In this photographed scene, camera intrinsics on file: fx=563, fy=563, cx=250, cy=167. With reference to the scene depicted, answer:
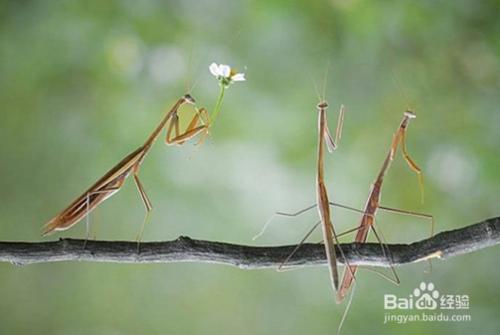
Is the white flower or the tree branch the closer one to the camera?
the tree branch

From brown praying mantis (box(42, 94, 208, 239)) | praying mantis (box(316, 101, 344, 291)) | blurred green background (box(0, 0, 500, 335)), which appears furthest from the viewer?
blurred green background (box(0, 0, 500, 335))

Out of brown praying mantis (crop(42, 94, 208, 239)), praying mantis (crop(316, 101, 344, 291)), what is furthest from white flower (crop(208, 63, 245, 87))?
praying mantis (crop(316, 101, 344, 291))

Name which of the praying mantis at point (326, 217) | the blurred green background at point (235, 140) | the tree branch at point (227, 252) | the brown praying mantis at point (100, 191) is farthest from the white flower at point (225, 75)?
the blurred green background at point (235, 140)

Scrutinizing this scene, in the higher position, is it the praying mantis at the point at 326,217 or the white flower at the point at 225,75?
the white flower at the point at 225,75

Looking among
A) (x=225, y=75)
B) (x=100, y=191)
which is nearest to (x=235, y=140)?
(x=225, y=75)

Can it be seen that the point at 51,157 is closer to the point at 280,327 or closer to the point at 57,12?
the point at 57,12

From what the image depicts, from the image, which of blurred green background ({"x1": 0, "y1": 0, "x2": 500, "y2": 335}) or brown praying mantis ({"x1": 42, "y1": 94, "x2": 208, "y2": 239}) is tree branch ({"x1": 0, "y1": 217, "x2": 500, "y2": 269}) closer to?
brown praying mantis ({"x1": 42, "y1": 94, "x2": 208, "y2": 239})

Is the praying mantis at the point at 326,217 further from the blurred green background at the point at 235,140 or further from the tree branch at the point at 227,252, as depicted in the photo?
the blurred green background at the point at 235,140
